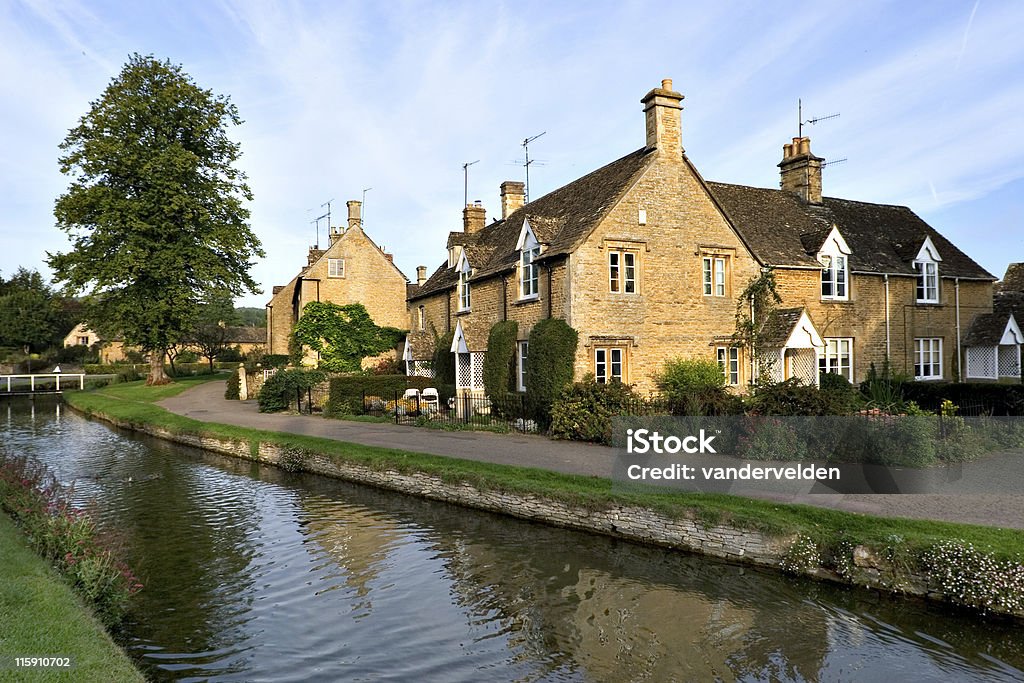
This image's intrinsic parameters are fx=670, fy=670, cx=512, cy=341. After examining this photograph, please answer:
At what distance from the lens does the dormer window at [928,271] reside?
28219 mm

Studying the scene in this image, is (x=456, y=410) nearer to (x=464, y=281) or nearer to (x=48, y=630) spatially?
(x=464, y=281)

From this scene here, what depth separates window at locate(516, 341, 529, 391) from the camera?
968 inches

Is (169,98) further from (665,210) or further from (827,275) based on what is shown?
(827,275)

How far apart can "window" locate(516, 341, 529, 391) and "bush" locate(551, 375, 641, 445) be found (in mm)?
3788

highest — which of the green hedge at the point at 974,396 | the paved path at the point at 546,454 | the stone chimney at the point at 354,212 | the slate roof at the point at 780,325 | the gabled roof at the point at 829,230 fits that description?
the stone chimney at the point at 354,212

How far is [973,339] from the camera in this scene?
2878 cm

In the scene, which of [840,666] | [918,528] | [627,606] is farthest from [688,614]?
[918,528]

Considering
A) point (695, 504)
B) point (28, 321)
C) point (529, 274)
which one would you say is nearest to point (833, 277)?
point (529, 274)

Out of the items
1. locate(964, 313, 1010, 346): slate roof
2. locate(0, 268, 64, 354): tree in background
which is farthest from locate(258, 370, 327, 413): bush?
locate(0, 268, 64, 354): tree in background

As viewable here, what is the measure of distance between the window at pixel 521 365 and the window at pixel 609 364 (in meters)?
3.08

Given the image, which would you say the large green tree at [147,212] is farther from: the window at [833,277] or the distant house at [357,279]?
the window at [833,277]

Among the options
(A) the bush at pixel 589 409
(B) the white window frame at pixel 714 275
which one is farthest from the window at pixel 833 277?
(A) the bush at pixel 589 409

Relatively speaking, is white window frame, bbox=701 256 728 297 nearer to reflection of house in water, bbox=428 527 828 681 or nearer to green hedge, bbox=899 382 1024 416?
green hedge, bbox=899 382 1024 416

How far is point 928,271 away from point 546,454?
68.9ft
